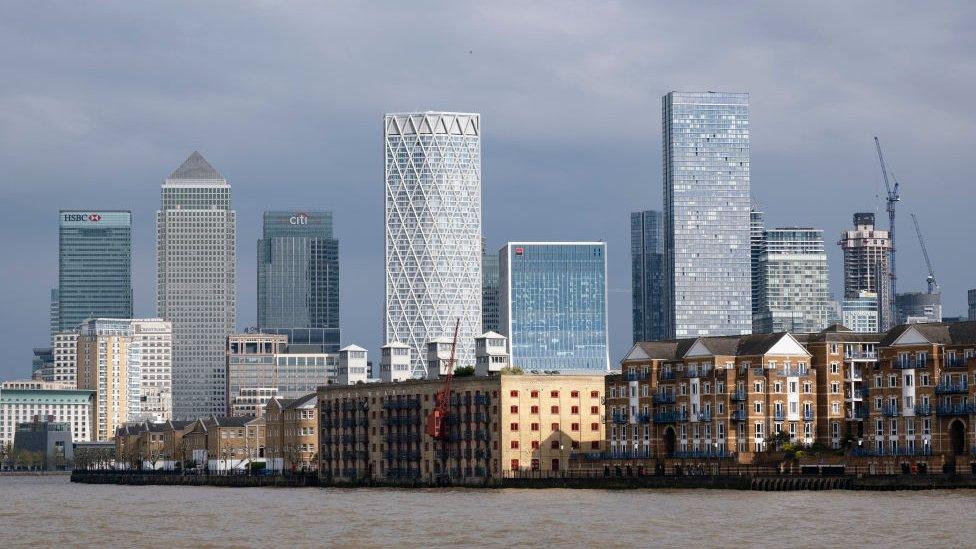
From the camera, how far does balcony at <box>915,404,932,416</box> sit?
177625mm

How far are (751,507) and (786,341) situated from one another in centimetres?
4709

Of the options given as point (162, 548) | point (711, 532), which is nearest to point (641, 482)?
point (711, 532)

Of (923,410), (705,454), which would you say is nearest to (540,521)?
(923,410)

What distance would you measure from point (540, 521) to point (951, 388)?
5431 centimetres

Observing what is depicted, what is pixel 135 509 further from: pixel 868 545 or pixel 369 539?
pixel 868 545

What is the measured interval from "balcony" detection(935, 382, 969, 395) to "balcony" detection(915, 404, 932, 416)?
1622 millimetres

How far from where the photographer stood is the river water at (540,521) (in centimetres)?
12188

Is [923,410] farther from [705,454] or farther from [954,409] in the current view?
[705,454]

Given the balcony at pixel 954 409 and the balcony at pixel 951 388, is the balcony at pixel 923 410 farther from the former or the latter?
the balcony at pixel 951 388

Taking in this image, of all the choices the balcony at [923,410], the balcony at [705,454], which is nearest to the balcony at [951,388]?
the balcony at [923,410]

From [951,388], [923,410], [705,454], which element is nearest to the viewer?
[951,388]

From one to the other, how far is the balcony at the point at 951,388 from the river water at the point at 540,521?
16.2 m

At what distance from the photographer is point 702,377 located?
7736 inches

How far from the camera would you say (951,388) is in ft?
579
